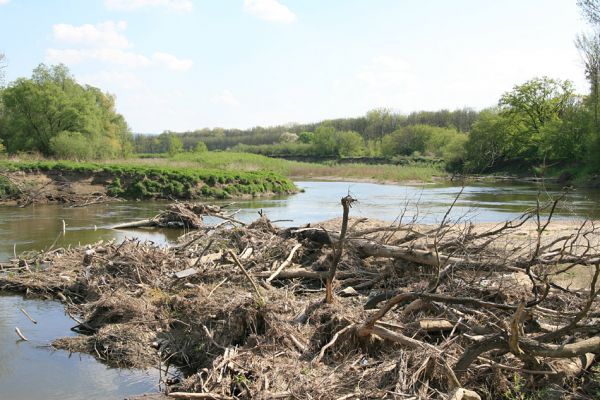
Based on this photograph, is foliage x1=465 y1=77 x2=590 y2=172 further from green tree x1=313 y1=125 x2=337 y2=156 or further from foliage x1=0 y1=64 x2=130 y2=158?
green tree x1=313 y1=125 x2=337 y2=156

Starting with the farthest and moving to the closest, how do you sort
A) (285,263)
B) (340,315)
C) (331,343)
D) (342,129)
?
(342,129)
(285,263)
(340,315)
(331,343)

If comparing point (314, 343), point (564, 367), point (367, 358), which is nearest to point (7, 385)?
point (314, 343)

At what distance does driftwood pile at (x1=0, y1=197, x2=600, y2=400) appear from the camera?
552cm

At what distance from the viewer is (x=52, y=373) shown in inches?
272

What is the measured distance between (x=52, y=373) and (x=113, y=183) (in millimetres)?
26735

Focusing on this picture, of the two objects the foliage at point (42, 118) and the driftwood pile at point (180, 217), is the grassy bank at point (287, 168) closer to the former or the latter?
the foliage at point (42, 118)

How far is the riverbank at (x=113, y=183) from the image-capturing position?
3036 centimetres

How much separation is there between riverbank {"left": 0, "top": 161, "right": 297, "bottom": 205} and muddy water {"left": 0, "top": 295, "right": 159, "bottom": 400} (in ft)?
72.1

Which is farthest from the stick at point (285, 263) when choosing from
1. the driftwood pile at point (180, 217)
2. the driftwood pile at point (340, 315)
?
the driftwood pile at point (180, 217)

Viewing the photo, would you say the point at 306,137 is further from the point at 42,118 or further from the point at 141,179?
the point at 141,179

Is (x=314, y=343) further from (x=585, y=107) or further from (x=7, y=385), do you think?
(x=585, y=107)

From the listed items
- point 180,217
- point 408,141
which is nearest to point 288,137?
point 408,141

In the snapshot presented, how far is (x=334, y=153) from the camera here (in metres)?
102

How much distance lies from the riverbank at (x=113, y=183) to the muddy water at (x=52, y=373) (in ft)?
72.1
